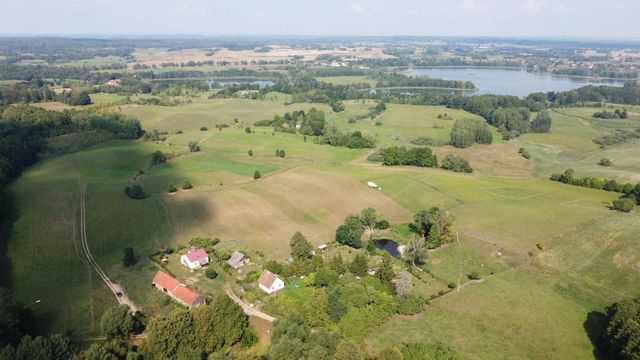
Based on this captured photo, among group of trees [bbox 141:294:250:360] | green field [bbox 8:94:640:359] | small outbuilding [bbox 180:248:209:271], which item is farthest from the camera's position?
small outbuilding [bbox 180:248:209:271]

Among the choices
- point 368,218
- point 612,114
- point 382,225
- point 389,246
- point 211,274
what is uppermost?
point 612,114

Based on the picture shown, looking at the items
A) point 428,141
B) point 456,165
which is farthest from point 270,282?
point 428,141

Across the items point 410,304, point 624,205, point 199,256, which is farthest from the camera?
point 624,205

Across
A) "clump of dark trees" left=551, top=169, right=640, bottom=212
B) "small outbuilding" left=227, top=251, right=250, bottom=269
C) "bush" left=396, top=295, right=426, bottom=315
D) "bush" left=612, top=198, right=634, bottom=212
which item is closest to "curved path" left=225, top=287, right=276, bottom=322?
"small outbuilding" left=227, top=251, right=250, bottom=269

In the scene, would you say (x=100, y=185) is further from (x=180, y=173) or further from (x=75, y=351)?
(x=75, y=351)

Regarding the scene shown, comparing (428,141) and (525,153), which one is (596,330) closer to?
(525,153)

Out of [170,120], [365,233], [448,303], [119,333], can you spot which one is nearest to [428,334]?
[448,303]

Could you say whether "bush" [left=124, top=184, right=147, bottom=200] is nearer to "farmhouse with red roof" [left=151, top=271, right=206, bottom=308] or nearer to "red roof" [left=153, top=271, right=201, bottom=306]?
"farmhouse with red roof" [left=151, top=271, right=206, bottom=308]
